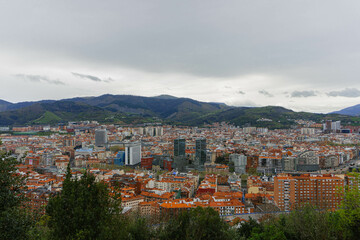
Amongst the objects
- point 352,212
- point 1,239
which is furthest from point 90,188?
point 352,212

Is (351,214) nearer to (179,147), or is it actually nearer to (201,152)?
(201,152)

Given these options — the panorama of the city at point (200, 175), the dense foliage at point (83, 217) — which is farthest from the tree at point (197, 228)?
the panorama of the city at point (200, 175)

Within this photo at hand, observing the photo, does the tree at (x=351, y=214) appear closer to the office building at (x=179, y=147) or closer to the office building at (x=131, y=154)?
the office building at (x=179, y=147)

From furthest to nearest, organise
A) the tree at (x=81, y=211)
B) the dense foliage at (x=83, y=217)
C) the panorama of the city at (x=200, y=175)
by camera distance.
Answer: the panorama of the city at (x=200, y=175) → the tree at (x=81, y=211) → the dense foliage at (x=83, y=217)

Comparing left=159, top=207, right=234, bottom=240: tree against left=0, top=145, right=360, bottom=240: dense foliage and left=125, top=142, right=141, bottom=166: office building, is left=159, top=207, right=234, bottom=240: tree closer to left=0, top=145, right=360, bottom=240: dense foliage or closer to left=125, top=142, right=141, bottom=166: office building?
left=0, top=145, right=360, bottom=240: dense foliage

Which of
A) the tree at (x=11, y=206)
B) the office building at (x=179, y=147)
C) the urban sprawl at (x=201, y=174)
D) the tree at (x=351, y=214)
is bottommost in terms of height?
the urban sprawl at (x=201, y=174)

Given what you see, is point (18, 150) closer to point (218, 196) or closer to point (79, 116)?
point (218, 196)
